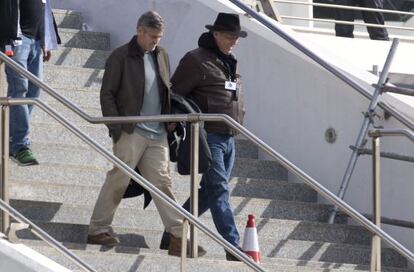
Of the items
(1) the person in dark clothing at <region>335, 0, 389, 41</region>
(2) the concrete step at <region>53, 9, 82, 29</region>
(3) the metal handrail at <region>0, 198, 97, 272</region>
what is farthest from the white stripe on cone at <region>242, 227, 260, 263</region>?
(1) the person in dark clothing at <region>335, 0, 389, 41</region>

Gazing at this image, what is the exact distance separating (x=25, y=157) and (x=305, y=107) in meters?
2.83

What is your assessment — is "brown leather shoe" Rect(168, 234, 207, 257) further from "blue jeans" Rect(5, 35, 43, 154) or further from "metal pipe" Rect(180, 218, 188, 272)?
"blue jeans" Rect(5, 35, 43, 154)

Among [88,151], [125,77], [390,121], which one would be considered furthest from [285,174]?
[125,77]

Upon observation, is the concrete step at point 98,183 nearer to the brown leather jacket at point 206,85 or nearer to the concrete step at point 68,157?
the concrete step at point 68,157

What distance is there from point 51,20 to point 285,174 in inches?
87.9

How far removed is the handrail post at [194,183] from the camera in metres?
9.38

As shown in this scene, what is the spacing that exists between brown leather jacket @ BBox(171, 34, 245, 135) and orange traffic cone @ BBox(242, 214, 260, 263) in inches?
28.4

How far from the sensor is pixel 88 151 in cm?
1112

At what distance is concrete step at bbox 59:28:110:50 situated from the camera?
1308 centimetres

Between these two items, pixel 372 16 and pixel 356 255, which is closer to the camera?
pixel 356 255

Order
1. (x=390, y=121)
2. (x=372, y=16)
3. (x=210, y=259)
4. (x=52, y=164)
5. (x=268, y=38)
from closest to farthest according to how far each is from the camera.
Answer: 1. (x=210, y=259)
2. (x=52, y=164)
3. (x=390, y=121)
4. (x=268, y=38)
5. (x=372, y=16)

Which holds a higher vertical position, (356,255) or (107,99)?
(107,99)

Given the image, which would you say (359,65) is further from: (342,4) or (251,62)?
(342,4)

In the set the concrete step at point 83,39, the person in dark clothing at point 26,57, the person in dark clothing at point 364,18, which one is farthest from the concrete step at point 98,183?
the person in dark clothing at point 364,18
